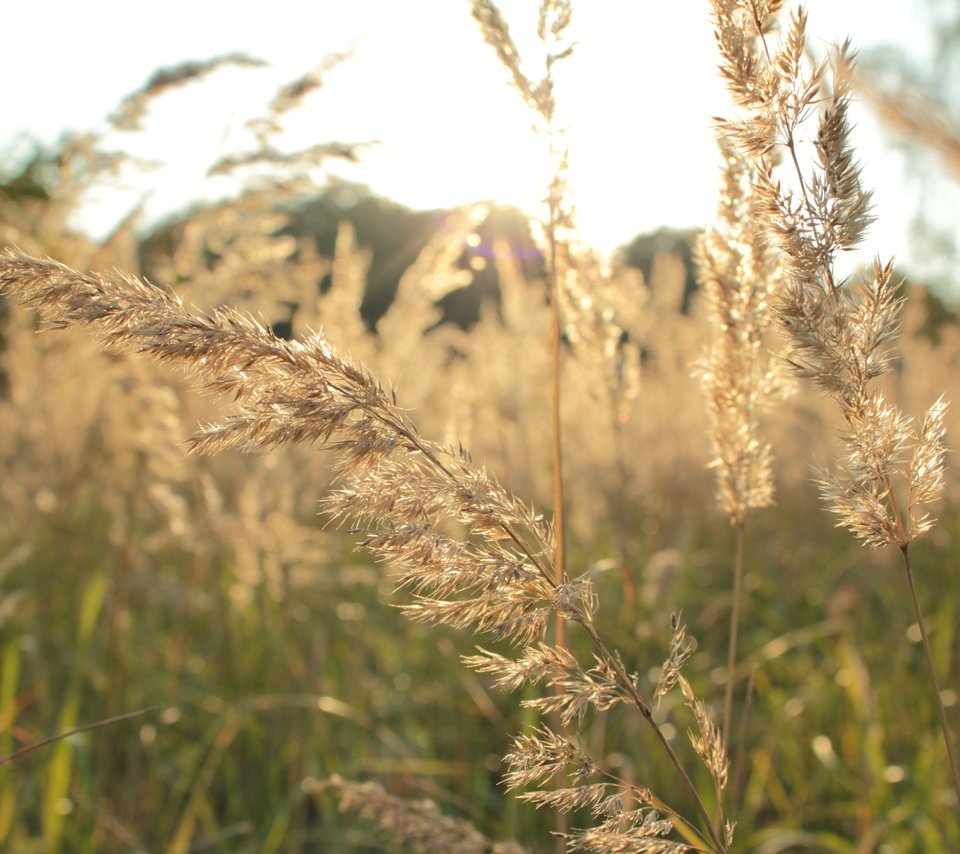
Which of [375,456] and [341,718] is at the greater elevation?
[375,456]

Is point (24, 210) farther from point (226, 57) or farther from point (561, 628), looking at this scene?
→ point (561, 628)

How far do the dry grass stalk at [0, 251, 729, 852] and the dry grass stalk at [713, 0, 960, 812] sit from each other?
0.34 metres

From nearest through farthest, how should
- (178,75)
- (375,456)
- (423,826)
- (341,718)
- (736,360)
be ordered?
(375,456) < (423,826) < (736,360) < (178,75) < (341,718)

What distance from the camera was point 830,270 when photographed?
0.97 m

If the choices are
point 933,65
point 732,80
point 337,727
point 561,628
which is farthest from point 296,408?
point 337,727

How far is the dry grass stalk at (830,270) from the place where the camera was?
3.15ft

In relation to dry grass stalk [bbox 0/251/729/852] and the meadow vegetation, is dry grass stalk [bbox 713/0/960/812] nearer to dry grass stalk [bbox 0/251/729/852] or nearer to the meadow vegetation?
the meadow vegetation

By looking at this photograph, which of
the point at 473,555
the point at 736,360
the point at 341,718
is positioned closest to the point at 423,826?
→ the point at 473,555

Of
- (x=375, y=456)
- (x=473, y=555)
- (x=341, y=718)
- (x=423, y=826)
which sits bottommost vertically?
(x=341, y=718)

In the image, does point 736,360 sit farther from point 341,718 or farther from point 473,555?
point 341,718

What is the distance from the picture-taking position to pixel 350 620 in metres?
4.23

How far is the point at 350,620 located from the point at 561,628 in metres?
2.88

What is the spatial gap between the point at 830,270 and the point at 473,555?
50 cm

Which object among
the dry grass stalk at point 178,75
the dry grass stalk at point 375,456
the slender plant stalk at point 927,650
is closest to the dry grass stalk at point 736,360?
the slender plant stalk at point 927,650
